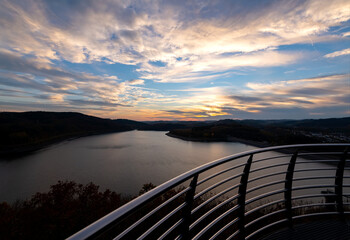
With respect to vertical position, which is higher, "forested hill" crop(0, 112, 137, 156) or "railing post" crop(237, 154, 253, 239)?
"railing post" crop(237, 154, 253, 239)

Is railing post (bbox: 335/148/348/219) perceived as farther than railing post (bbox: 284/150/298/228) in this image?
Yes

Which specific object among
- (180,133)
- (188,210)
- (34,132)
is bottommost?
(34,132)

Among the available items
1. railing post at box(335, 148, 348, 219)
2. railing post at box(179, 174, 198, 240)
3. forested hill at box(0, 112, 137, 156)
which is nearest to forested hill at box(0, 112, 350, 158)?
forested hill at box(0, 112, 137, 156)

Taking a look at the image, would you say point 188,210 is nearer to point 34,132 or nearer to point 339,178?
point 339,178

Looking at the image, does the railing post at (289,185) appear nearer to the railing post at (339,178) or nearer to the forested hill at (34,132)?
the railing post at (339,178)

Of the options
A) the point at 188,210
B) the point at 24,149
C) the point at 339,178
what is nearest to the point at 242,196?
the point at 188,210

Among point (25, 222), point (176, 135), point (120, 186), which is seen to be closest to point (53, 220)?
point (25, 222)

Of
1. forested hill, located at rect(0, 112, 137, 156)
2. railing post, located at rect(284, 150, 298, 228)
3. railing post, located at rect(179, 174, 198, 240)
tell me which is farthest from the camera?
forested hill, located at rect(0, 112, 137, 156)

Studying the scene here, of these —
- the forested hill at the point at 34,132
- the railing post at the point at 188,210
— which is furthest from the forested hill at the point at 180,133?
the railing post at the point at 188,210

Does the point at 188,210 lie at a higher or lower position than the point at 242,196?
higher

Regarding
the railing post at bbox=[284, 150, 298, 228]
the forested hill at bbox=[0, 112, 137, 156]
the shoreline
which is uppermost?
the railing post at bbox=[284, 150, 298, 228]

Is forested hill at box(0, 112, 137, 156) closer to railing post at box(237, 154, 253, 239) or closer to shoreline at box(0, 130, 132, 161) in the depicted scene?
shoreline at box(0, 130, 132, 161)

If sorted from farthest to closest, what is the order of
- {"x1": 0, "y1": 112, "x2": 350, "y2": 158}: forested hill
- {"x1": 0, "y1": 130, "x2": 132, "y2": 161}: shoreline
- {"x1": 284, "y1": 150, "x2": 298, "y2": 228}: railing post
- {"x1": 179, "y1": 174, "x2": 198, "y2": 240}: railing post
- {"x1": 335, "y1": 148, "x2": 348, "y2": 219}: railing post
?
{"x1": 0, "y1": 112, "x2": 350, "y2": 158}: forested hill → {"x1": 0, "y1": 130, "x2": 132, "y2": 161}: shoreline → {"x1": 335, "y1": 148, "x2": 348, "y2": 219}: railing post → {"x1": 284, "y1": 150, "x2": 298, "y2": 228}: railing post → {"x1": 179, "y1": 174, "x2": 198, "y2": 240}: railing post

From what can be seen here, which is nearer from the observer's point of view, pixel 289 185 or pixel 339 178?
pixel 289 185
